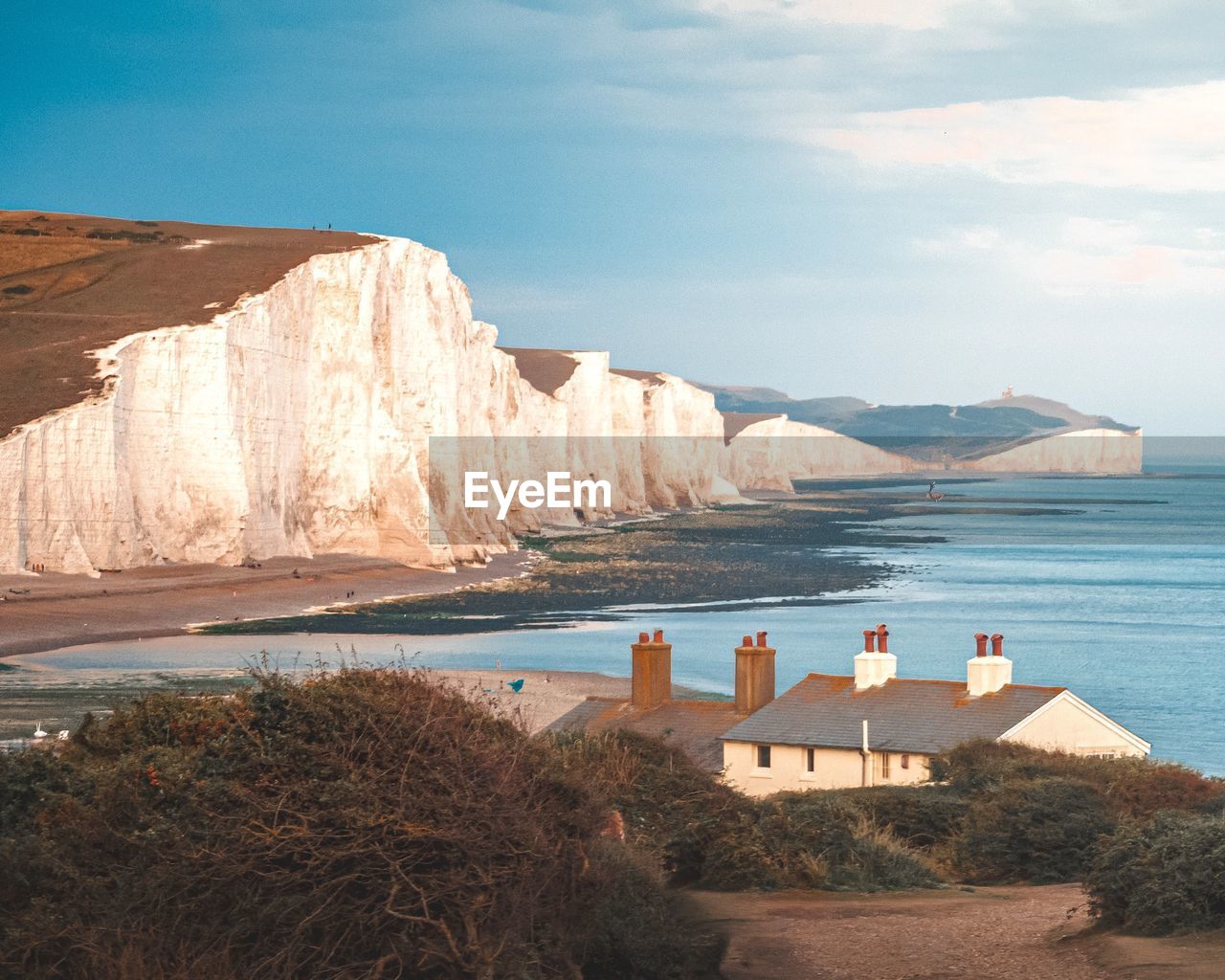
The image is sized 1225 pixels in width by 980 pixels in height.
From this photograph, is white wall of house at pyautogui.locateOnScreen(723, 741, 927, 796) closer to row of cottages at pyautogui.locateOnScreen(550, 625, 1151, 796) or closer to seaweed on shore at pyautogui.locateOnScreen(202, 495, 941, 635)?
row of cottages at pyautogui.locateOnScreen(550, 625, 1151, 796)

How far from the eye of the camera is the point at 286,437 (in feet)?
233

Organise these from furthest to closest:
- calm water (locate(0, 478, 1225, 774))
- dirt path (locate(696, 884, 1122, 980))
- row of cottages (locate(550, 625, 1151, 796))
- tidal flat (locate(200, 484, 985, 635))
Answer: tidal flat (locate(200, 484, 985, 635)) < calm water (locate(0, 478, 1225, 774)) < row of cottages (locate(550, 625, 1151, 796)) < dirt path (locate(696, 884, 1122, 980))

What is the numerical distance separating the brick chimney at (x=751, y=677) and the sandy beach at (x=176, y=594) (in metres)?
27.0

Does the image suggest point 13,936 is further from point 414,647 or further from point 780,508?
point 780,508

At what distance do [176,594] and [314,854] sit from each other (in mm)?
50496

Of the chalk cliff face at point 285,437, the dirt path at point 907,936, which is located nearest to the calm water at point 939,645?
the chalk cliff face at point 285,437

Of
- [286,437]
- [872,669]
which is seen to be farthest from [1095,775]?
[286,437]

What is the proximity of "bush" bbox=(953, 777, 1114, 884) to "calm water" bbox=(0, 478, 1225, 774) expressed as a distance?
1627 cm

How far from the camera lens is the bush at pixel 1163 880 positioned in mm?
11031

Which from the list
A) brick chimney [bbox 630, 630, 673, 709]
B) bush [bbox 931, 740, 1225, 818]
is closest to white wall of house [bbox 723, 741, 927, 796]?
bush [bbox 931, 740, 1225, 818]

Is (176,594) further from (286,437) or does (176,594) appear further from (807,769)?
(807,769)

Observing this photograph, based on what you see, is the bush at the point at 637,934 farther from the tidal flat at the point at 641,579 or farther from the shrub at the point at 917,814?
the tidal flat at the point at 641,579

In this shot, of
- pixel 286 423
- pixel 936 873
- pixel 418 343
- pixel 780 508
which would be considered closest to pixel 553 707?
pixel 936 873

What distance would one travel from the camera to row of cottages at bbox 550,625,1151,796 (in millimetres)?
21688
